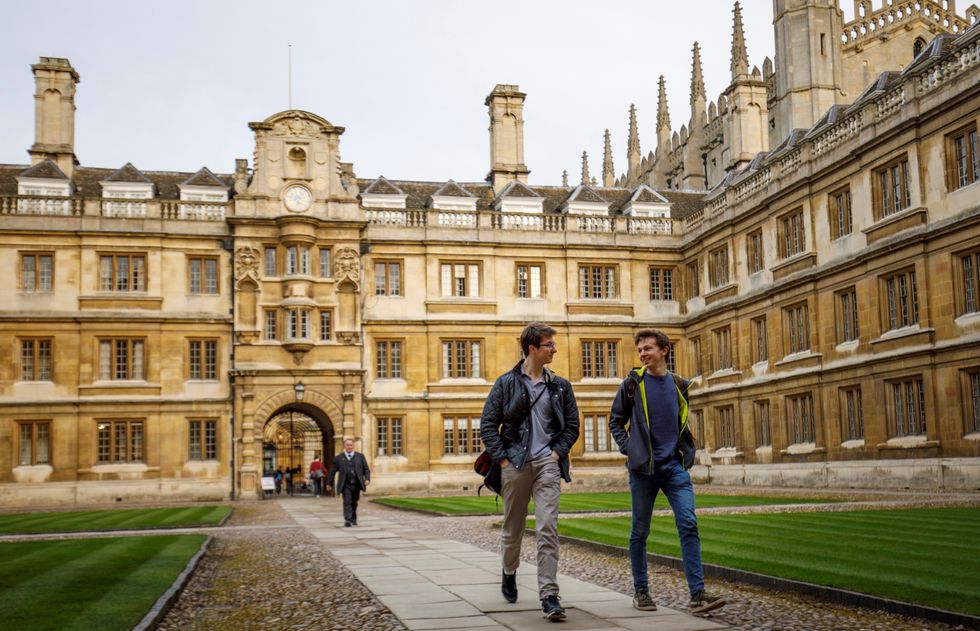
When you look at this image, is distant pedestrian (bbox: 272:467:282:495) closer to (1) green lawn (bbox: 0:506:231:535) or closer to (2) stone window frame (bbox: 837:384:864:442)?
(1) green lawn (bbox: 0:506:231:535)

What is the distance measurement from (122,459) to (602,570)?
31.3 meters

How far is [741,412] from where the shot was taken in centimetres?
3784

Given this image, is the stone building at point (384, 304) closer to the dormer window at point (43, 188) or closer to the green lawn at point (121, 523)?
the dormer window at point (43, 188)

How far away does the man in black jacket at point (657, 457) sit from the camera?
8.55 m

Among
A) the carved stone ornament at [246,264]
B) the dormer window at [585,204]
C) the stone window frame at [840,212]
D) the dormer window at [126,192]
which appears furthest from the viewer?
the dormer window at [585,204]

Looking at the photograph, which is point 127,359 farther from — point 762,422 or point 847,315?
point 847,315

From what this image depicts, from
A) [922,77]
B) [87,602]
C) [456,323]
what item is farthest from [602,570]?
[456,323]

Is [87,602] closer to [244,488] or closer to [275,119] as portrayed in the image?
[244,488]

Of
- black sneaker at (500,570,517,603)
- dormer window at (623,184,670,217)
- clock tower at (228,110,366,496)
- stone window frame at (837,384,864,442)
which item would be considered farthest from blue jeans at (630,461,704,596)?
dormer window at (623,184,670,217)

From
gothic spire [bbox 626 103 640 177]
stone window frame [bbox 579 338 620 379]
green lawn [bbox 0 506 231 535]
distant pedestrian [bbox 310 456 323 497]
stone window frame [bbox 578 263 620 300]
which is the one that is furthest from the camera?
gothic spire [bbox 626 103 640 177]

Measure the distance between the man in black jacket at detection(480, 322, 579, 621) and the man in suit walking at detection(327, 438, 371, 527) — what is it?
12176 mm

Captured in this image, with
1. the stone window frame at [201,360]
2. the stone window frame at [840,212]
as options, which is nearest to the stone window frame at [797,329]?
the stone window frame at [840,212]

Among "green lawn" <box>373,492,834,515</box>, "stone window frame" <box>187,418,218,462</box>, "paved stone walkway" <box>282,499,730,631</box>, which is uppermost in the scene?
"stone window frame" <box>187,418,218,462</box>

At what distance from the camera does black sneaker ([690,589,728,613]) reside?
8383 millimetres
